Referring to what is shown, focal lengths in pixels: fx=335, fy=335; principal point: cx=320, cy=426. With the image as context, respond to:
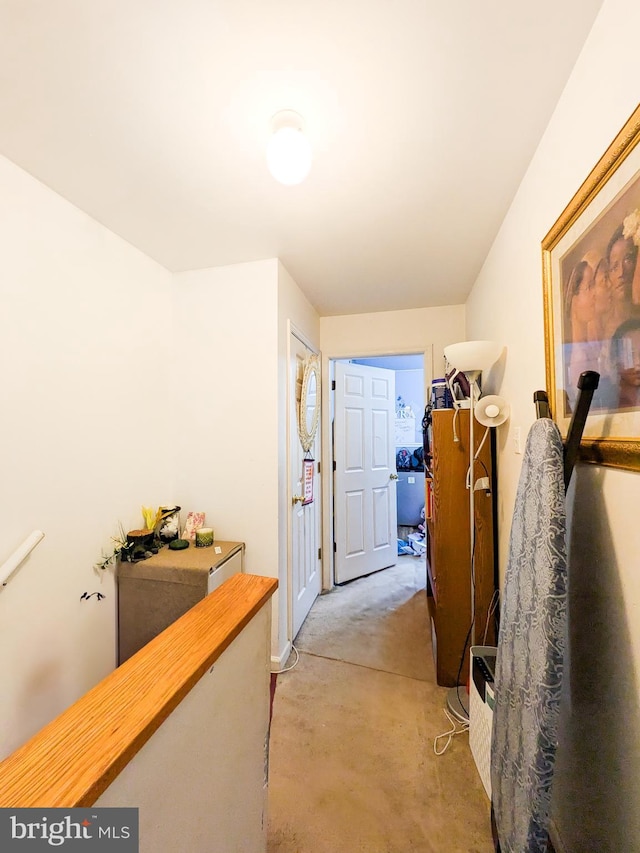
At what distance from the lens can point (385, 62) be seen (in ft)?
3.22

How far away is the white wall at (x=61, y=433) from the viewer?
1.30 m

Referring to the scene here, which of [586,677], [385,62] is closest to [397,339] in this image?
[385,62]

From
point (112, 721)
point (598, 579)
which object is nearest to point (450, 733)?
point (598, 579)

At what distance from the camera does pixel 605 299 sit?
0.84m

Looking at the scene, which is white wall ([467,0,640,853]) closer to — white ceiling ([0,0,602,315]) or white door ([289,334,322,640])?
white ceiling ([0,0,602,315])

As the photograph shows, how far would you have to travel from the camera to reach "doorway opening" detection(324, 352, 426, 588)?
3057 mm

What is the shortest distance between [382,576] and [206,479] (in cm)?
209

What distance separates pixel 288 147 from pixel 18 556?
176 centimetres

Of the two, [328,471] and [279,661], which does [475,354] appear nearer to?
[328,471]

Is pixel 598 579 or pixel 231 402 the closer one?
pixel 598 579

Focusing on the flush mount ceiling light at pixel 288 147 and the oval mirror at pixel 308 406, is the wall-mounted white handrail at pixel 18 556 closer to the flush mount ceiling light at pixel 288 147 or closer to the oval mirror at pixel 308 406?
Answer: the oval mirror at pixel 308 406

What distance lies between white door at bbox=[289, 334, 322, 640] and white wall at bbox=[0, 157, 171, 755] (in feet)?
2.95

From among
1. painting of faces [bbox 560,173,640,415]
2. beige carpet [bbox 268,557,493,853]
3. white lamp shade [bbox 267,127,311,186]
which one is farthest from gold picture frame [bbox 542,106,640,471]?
beige carpet [bbox 268,557,493,853]

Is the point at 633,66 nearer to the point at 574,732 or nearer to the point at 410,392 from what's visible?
the point at 574,732
